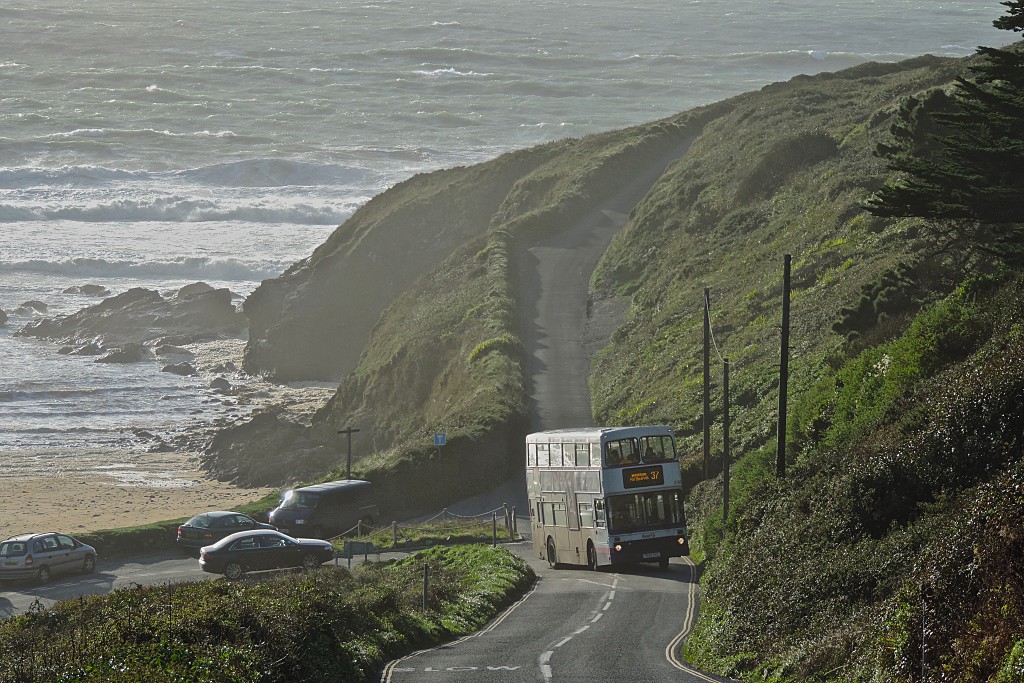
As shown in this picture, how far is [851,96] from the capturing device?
86688 mm

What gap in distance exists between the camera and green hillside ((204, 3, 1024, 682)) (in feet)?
61.2

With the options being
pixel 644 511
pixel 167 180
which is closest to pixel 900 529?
pixel 644 511

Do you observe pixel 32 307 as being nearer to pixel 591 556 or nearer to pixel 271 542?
pixel 271 542

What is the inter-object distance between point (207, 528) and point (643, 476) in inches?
576

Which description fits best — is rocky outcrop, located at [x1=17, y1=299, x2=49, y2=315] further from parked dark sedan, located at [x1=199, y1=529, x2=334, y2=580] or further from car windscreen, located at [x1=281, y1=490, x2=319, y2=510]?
parked dark sedan, located at [x1=199, y1=529, x2=334, y2=580]

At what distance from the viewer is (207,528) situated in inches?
1528

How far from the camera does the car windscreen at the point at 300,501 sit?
4261 centimetres

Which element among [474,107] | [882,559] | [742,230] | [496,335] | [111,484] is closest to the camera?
[882,559]

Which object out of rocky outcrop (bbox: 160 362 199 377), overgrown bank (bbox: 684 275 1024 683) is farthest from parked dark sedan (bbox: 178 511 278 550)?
rocky outcrop (bbox: 160 362 199 377)

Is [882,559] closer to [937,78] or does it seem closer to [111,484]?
[111,484]

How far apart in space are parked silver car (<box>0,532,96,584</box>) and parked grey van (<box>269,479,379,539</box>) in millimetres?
7488

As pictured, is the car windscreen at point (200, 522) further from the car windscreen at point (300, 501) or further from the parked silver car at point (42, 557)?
the car windscreen at point (300, 501)

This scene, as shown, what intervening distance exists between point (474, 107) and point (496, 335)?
13785 cm

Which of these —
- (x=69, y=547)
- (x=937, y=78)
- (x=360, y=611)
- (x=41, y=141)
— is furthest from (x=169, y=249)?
(x=360, y=611)
